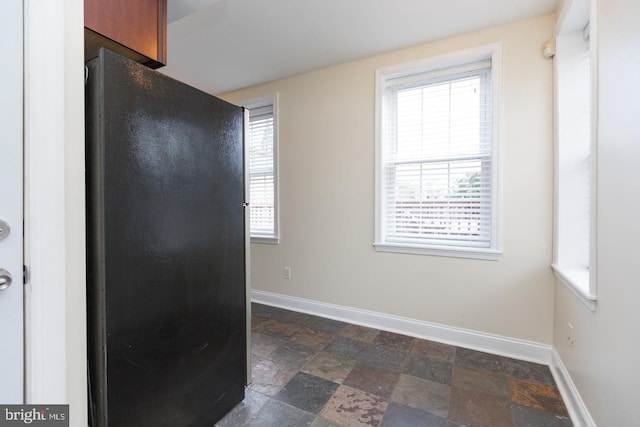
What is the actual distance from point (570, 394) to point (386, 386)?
105cm

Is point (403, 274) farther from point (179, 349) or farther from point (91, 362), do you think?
point (91, 362)

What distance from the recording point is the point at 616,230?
1.21m

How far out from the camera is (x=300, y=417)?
1.59 m

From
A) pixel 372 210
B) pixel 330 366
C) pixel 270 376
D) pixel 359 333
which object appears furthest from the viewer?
pixel 372 210

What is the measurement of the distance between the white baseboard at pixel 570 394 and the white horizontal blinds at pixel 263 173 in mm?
2726

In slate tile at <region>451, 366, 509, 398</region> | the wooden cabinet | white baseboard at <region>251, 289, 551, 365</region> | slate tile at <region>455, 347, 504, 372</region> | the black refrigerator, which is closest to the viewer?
the black refrigerator

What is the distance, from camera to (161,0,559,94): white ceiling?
201 centimetres

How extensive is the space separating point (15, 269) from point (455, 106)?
2.84m

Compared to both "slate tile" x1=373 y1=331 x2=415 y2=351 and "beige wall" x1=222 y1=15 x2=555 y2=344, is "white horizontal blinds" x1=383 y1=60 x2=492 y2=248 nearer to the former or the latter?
"beige wall" x1=222 y1=15 x2=555 y2=344

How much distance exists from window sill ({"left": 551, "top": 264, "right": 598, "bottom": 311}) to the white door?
7.54 ft

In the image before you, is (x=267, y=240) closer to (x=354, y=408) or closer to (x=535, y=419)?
(x=354, y=408)

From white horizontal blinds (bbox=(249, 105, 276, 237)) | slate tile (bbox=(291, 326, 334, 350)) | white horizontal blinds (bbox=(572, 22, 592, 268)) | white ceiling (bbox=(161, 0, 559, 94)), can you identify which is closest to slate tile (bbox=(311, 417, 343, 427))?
slate tile (bbox=(291, 326, 334, 350))

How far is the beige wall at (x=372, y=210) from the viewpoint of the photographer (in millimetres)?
2152

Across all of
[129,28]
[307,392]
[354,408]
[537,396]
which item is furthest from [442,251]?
[129,28]
